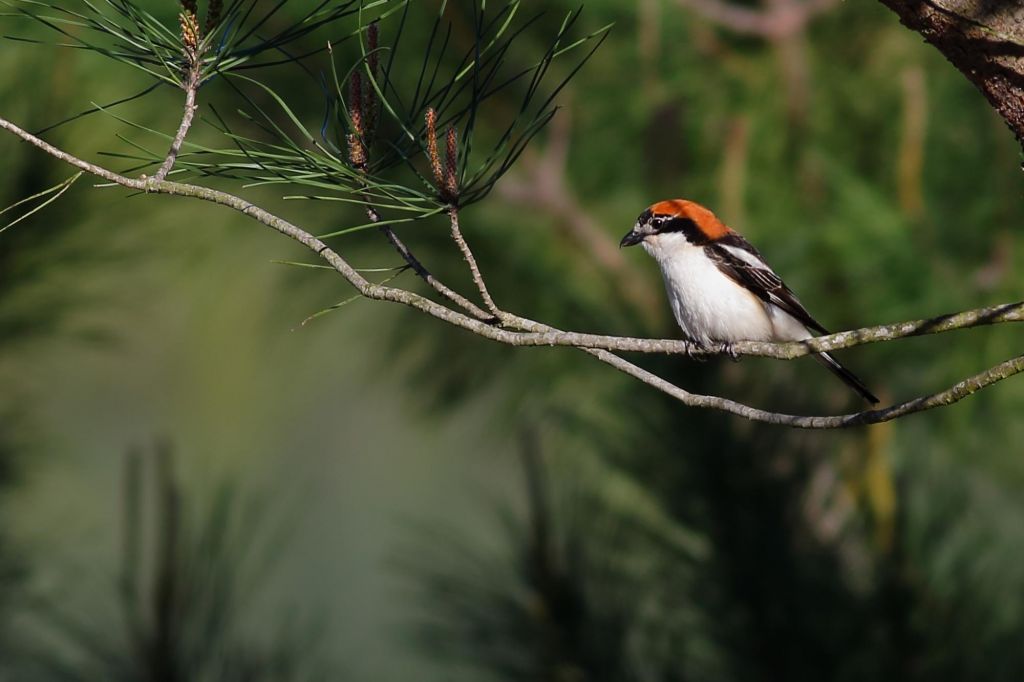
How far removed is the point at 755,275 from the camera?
234 cm

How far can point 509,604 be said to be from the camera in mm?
2277

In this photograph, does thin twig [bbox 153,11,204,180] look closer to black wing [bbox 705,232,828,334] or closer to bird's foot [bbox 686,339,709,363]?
bird's foot [bbox 686,339,709,363]

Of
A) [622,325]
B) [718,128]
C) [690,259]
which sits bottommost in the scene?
[622,325]

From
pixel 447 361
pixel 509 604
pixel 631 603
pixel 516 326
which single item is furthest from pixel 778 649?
pixel 447 361

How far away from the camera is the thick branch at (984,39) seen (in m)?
0.98

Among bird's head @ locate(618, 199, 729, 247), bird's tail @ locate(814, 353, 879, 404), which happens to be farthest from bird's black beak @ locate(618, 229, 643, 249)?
bird's tail @ locate(814, 353, 879, 404)

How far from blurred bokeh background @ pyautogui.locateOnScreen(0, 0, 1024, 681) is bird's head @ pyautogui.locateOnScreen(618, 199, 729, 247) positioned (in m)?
0.17

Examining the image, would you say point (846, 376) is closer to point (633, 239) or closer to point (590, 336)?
point (633, 239)

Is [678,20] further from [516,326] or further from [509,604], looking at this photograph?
[516,326]

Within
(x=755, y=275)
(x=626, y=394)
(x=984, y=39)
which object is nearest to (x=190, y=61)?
(x=984, y=39)

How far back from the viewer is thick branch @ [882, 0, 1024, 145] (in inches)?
38.4

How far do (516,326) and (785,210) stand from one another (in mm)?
1773

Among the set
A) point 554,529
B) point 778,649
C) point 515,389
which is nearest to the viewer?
point 778,649

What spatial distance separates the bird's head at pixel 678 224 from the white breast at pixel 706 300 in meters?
0.01
